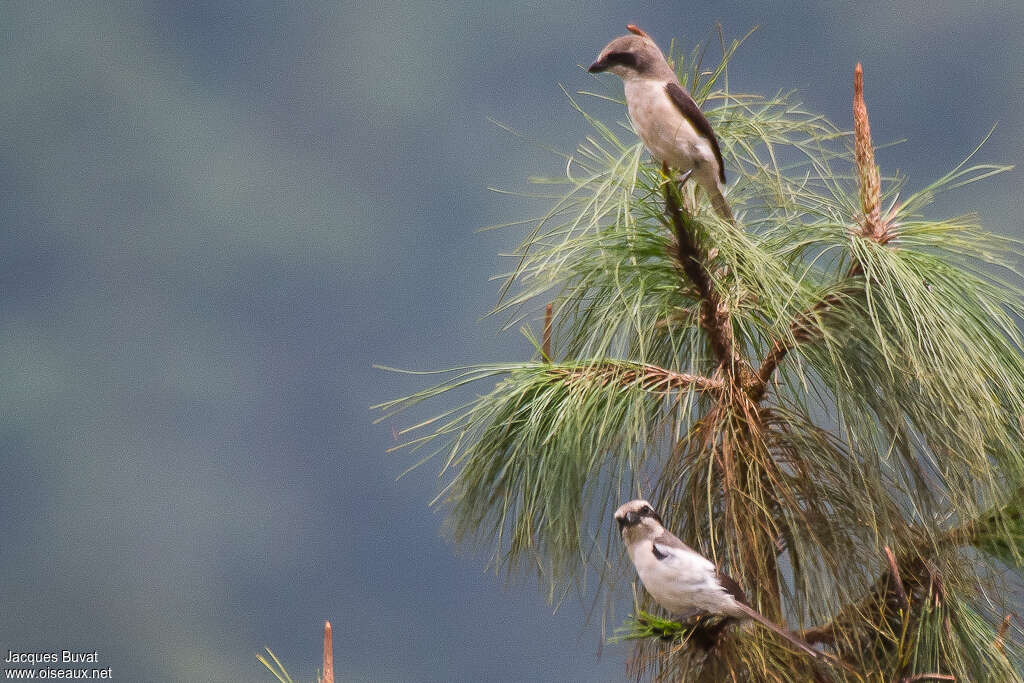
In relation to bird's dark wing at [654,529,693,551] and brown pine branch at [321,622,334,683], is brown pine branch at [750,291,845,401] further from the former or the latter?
brown pine branch at [321,622,334,683]

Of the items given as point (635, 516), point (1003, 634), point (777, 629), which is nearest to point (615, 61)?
point (635, 516)

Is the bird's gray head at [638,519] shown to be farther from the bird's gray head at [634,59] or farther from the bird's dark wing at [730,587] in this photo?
the bird's gray head at [634,59]

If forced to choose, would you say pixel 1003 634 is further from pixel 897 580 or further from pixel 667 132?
pixel 667 132

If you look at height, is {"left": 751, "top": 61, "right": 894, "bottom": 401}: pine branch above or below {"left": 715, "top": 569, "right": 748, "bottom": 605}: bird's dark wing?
above

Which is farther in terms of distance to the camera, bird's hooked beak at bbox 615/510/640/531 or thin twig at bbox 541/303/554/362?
thin twig at bbox 541/303/554/362

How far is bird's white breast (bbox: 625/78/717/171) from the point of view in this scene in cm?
128

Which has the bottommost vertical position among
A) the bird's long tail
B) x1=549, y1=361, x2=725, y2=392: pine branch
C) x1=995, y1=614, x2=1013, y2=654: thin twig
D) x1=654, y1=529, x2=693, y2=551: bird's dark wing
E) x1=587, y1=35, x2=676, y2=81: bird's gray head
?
x1=995, y1=614, x2=1013, y2=654: thin twig

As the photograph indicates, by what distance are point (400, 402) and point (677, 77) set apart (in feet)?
1.71

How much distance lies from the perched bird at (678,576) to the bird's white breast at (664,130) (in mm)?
400

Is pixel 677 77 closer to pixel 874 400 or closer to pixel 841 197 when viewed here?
pixel 841 197

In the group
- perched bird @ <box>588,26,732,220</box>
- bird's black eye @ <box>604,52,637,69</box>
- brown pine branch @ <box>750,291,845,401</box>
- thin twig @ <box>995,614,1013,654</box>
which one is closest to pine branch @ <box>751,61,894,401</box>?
brown pine branch @ <box>750,291,845,401</box>

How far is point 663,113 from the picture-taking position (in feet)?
4.20

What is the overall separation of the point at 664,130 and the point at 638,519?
0.44 meters

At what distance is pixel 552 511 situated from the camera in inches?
51.4
